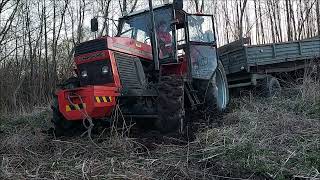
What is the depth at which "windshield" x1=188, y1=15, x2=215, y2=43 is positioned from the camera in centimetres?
805

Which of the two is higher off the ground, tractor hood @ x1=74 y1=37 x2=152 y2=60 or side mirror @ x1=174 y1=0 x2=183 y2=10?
side mirror @ x1=174 y1=0 x2=183 y2=10

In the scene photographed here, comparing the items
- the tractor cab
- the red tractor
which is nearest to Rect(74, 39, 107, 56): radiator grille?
the red tractor

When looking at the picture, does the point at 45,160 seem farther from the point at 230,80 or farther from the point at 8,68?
the point at 8,68

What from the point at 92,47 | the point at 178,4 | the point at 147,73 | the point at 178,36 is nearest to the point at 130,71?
the point at 147,73

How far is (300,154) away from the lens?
213 inches

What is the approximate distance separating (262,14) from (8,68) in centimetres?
1498

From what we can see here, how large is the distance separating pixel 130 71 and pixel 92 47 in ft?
2.37

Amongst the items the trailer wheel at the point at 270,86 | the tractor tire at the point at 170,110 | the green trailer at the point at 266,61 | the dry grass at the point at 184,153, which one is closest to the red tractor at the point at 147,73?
the tractor tire at the point at 170,110

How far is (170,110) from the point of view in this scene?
20.2 ft

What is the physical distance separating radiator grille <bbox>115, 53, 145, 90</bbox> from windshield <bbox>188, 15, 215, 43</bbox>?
1580 mm

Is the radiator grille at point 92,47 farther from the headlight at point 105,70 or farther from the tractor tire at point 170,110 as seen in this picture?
the tractor tire at point 170,110

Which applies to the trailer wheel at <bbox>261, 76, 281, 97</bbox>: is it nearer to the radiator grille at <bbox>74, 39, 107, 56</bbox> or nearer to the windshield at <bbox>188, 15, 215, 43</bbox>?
the windshield at <bbox>188, 15, 215, 43</bbox>

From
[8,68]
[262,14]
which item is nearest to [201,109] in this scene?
[8,68]

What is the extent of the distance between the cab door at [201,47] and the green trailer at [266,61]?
8.39ft
